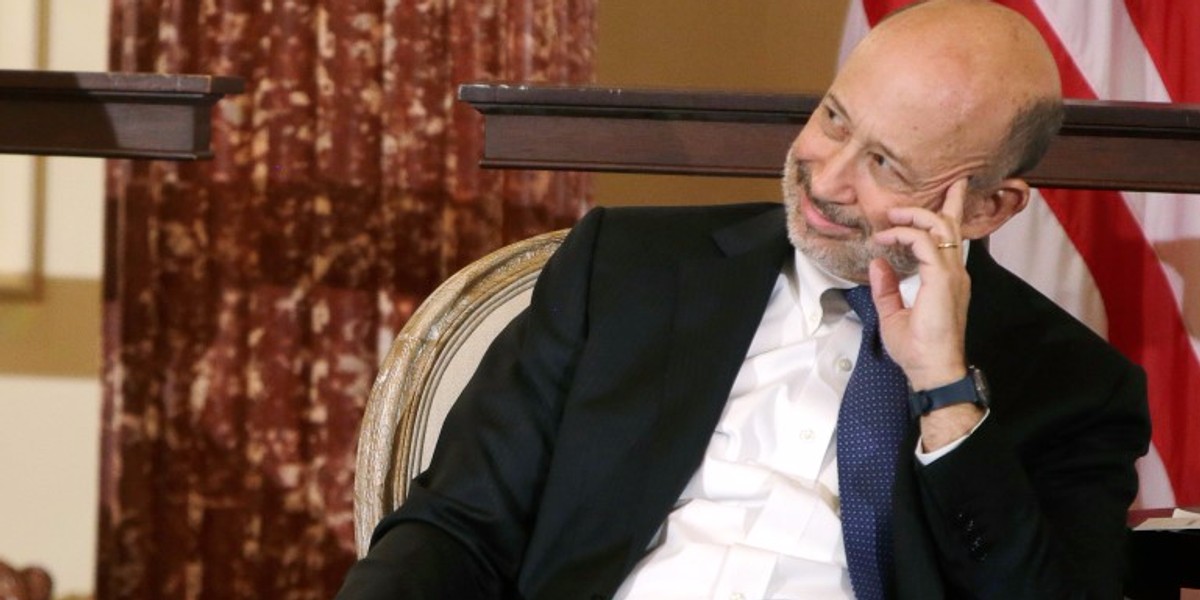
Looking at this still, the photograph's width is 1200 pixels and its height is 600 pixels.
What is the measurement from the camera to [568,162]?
91.2 inches

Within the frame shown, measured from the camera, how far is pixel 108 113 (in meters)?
2.42

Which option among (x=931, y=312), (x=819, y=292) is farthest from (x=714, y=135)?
(x=931, y=312)

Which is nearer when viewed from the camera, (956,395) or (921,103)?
(956,395)

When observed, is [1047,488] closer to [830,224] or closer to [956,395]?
[956,395]

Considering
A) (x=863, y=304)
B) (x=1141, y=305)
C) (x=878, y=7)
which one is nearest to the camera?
(x=863, y=304)

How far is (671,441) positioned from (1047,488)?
1.42ft

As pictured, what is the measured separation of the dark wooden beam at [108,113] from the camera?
238 cm

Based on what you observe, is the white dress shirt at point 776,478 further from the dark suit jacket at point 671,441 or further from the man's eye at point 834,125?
the man's eye at point 834,125

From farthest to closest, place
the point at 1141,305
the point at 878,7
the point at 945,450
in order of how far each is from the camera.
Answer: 1. the point at 878,7
2. the point at 1141,305
3. the point at 945,450

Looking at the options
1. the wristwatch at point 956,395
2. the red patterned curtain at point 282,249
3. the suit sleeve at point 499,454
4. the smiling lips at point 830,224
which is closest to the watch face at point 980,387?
the wristwatch at point 956,395

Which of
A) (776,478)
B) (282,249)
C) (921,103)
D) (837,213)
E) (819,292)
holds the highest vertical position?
(921,103)

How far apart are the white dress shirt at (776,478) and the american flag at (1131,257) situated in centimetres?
97

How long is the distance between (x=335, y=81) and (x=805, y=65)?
129cm

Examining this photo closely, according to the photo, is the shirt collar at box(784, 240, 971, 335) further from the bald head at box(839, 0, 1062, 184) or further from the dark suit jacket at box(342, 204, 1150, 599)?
the bald head at box(839, 0, 1062, 184)
